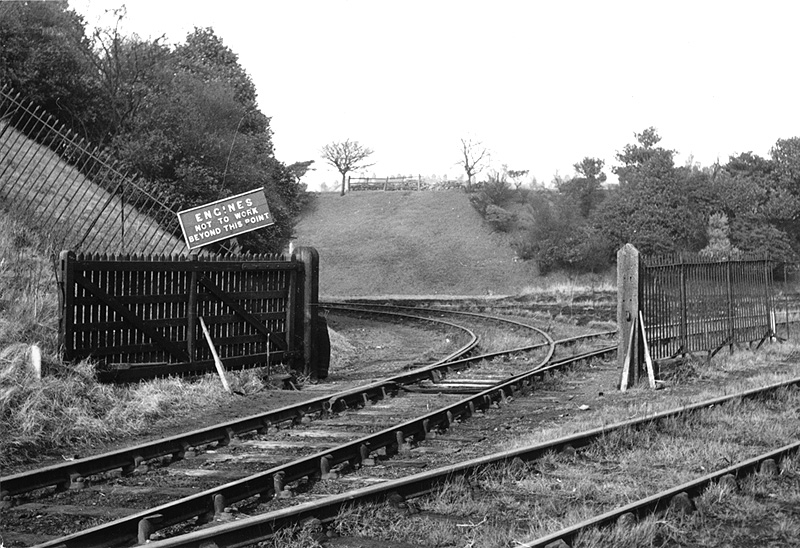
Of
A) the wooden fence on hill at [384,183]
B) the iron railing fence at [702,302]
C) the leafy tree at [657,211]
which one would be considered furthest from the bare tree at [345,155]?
the iron railing fence at [702,302]

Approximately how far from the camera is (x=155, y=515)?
554 cm

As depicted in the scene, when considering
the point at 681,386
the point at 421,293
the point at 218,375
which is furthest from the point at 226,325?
the point at 421,293

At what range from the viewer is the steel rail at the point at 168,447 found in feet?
21.9

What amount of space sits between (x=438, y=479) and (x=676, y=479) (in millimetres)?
1953

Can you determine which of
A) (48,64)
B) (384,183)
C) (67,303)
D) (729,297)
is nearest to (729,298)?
(729,297)

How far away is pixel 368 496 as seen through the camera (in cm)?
589

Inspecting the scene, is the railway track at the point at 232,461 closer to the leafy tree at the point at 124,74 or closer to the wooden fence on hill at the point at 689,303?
the wooden fence on hill at the point at 689,303

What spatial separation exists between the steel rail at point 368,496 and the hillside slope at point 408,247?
Result: 37.1 meters

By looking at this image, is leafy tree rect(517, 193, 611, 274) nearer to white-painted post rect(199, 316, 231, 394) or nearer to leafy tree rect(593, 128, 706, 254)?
leafy tree rect(593, 128, 706, 254)

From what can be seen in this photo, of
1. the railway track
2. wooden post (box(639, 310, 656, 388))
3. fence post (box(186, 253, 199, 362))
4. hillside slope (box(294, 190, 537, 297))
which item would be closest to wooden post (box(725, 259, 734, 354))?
wooden post (box(639, 310, 656, 388))

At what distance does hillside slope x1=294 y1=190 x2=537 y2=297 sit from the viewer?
49.1 metres

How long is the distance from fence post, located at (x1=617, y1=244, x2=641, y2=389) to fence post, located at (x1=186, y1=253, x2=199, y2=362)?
6.07 m

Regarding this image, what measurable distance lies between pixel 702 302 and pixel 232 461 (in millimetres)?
A: 10099

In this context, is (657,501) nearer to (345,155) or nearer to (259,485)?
(259,485)
